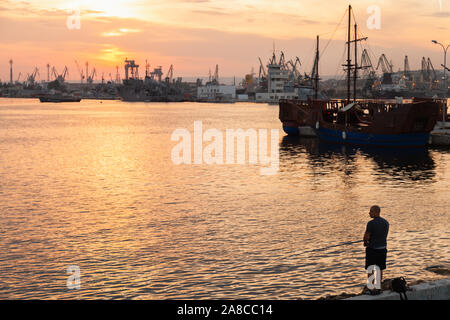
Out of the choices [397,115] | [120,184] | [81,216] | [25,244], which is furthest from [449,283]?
[397,115]

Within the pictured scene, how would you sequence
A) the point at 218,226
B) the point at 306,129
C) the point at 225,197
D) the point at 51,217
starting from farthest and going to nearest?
the point at 306,129 < the point at 225,197 < the point at 51,217 < the point at 218,226

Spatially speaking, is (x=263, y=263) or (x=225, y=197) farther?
(x=225, y=197)

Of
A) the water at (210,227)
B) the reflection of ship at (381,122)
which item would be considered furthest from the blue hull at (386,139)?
the water at (210,227)

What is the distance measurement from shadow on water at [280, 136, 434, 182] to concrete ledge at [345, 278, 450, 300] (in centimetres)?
2716

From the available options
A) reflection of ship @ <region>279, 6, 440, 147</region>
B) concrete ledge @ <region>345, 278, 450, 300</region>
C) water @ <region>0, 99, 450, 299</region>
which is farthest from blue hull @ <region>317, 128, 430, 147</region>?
concrete ledge @ <region>345, 278, 450, 300</region>

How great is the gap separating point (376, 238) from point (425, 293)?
1.81 metres

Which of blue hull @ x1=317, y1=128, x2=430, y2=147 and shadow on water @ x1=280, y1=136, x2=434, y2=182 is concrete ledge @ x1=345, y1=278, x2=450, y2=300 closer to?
shadow on water @ x1=280, y1=136, x2=434, y2=182

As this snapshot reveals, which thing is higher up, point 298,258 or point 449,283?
point 449,283

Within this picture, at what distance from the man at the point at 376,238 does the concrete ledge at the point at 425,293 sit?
1579 mm

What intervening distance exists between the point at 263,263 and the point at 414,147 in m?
48.4

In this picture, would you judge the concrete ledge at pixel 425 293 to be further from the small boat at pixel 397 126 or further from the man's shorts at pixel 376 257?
the small boat at pixel 397 126

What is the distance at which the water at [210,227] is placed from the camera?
48.9 feet

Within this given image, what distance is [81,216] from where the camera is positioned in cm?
2505

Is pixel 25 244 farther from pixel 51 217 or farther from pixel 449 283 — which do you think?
pixel 449 283
